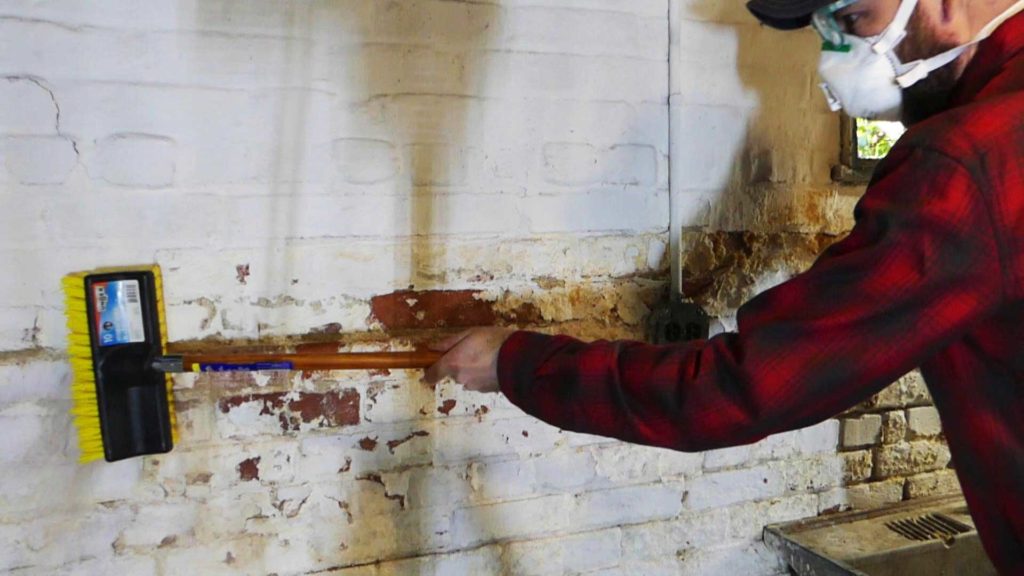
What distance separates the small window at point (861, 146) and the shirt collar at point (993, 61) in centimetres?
62

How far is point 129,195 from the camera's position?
1072 millimetres

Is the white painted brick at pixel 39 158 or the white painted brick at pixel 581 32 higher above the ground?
the white painted brick at pixel 581 32

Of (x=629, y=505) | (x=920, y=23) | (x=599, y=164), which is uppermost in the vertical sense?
(x=920, y=23)

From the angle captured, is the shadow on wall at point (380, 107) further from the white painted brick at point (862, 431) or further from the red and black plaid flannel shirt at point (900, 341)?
the white painted brick at point (862, 431)

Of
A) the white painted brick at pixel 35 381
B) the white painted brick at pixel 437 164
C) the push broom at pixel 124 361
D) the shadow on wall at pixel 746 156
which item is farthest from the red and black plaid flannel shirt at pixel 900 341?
the white painted brick at pixel 35 381

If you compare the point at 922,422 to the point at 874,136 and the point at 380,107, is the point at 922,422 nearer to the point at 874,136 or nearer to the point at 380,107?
the point at 874,136

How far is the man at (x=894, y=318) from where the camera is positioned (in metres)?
0.69

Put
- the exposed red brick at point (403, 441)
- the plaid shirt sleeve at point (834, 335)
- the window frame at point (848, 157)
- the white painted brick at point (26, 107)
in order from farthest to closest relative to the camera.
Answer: the window frame at point (848, 157), the exposed red brick at point (403, 441), the white painted brick at point (26, 107), the plaid shirt sleeve at point (834, 335)

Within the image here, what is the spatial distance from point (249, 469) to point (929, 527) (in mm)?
1207

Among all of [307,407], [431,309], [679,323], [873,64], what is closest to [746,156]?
[679,323]

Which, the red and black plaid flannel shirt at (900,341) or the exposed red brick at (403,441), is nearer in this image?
the red and black plaid flannel shirt at (900,341)

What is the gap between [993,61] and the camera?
824 mm

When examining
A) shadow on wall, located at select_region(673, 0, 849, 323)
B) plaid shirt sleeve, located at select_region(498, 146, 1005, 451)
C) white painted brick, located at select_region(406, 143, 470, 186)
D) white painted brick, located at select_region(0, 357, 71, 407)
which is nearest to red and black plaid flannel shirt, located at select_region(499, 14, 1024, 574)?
plaid shirt sleeve, located at select_region(498, 146, 1005, 451)

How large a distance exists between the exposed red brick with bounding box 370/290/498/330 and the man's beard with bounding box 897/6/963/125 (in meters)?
0.66
